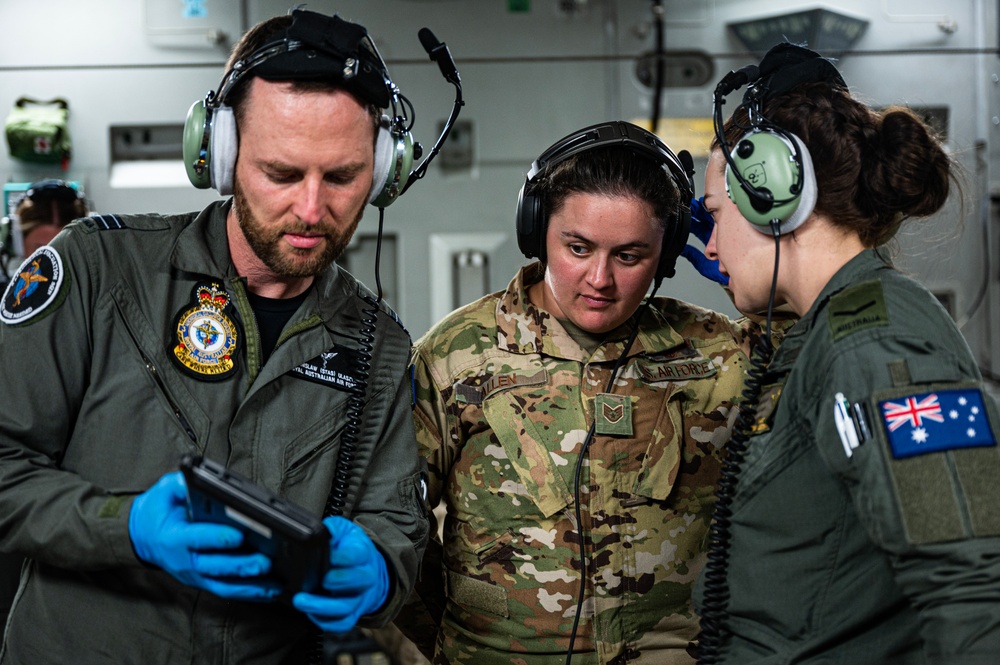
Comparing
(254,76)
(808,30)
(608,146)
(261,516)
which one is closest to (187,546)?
(261,516)

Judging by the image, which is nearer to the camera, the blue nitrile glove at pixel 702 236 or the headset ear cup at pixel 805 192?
the headset ear cup at pixel 805 192

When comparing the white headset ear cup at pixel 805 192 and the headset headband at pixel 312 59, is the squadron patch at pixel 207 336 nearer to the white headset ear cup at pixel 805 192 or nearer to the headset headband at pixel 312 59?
the headset headband at pixel 312 59

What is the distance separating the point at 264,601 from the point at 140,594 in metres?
0.18

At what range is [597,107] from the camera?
3273 millimetres

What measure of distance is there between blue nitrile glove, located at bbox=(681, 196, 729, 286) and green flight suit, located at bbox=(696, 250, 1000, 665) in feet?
2.08

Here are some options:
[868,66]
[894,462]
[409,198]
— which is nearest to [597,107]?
[409,198]

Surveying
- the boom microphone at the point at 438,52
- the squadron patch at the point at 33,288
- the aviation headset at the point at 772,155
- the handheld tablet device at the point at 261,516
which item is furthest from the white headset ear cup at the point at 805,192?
the squadron patch at the point at 33,288

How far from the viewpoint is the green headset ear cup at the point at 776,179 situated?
4.44 ft

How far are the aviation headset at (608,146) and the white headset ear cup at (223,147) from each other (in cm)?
58

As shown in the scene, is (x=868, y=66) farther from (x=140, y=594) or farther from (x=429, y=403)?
(x=140, y=594)

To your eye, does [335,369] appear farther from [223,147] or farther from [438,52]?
[438,52]

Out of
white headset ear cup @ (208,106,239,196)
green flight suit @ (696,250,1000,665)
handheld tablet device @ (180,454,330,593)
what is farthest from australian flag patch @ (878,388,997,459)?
white headset ear cup @ (208,106,239,196)

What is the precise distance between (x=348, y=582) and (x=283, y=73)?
0.77 m

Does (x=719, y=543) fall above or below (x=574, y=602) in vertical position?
above
